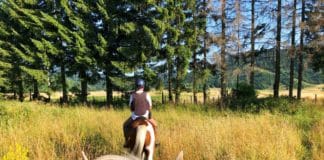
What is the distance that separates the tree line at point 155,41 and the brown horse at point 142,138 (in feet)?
62.4

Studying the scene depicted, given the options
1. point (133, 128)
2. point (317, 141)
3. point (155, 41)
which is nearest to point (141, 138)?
point (133, 128)

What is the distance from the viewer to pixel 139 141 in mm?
8102

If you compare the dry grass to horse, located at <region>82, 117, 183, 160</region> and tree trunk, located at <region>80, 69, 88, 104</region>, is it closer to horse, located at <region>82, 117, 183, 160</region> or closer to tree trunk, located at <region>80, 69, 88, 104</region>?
horse, located at <region>82, 117, 183, 160</region>

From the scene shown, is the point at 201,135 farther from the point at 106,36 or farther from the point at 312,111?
the point at 106,36

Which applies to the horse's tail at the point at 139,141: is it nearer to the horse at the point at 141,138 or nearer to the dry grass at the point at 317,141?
the horse at the point at 141,138

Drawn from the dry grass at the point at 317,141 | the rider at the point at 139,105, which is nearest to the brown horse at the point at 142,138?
the rider at the point at 139,105

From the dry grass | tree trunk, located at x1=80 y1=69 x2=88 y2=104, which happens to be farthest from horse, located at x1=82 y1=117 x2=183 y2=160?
tree trunk, located at x1=80 y1=69 x2=88 y2=104

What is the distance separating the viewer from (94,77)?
3144cm

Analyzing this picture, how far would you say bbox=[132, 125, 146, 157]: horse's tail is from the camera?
319 inches

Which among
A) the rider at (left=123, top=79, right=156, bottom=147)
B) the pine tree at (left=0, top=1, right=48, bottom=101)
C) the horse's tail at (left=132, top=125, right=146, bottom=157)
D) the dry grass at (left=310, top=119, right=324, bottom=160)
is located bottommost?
the dry grass at (left=310, top=119, right=324, bottom=160)

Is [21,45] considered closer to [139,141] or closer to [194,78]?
[194,78]

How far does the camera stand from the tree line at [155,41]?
93.2 feet

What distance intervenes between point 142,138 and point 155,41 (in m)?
20.7

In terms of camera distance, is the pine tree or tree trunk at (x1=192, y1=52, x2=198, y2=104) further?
the pine tree
